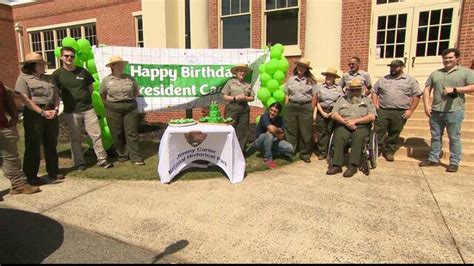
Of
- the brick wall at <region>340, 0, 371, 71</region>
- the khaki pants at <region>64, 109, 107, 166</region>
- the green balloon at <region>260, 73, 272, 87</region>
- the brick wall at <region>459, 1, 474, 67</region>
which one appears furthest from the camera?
the brick wall at <region>340, 0, 371, 71</region>

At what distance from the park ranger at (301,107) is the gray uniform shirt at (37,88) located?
3687 mm

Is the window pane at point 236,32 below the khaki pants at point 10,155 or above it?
above

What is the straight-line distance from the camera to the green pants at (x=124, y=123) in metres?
5.49

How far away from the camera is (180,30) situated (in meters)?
10.9

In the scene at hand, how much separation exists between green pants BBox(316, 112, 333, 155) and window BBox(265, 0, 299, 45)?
4420 millimetres

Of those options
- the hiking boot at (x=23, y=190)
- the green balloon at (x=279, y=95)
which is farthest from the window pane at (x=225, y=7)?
the hiking boot at (x=23, y=190)

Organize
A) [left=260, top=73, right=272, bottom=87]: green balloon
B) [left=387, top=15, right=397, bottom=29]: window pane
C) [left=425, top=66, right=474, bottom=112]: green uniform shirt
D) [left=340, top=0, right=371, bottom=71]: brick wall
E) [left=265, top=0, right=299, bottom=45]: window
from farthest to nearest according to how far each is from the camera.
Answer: [left=265, top=0, right=299, bottom=45]: window → [left=340, top=0, right=371, bottom=71]: brick wall → [left=387, top=15, right=397, bottom=29]: window pane → [left=260, top=73, right=272, bottom=87]: green balloon → [left=425, top=66, right=474, bottom=112]: green uniform shirt

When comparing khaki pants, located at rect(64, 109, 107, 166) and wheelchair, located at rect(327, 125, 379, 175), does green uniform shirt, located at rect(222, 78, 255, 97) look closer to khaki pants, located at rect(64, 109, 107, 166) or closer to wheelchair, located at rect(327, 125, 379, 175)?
wheelchair, located at rect(327, 125, 379, 175)

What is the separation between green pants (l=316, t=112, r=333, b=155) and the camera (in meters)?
5.83

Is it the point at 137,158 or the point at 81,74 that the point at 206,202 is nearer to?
the point at 137,158

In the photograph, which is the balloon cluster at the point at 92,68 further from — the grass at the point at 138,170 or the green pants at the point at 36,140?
the green pants at the point at 36,140

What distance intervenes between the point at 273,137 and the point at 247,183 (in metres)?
1.11

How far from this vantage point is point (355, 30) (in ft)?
28.3

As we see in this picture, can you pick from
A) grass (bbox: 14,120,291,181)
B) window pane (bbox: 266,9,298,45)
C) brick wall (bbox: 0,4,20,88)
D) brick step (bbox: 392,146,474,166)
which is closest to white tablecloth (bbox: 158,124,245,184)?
grass (bbox: 14,120,291,181)
